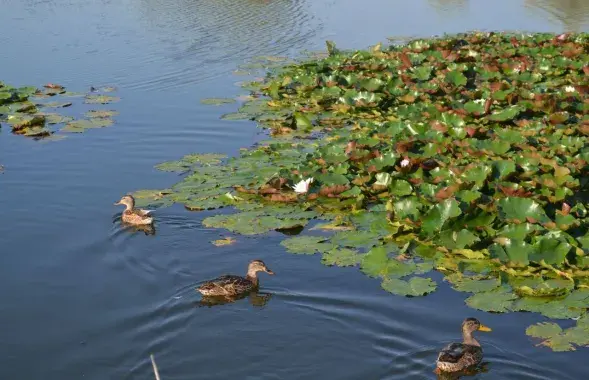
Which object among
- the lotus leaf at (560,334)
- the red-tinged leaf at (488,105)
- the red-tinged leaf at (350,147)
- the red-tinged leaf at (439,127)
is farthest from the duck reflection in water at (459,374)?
the red-tinged leaf at (488,105)

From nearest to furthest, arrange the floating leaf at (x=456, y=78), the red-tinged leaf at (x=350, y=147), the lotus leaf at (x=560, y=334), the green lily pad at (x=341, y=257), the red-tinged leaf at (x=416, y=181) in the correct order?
1. the lotus leaf at (x=560, y=334)
2. the green lily pad at (x=341, y=257)
3. the red-tinged leaf at (x=416, y=181)
4. the red-tinged leaf at (x=350, y=147)
5. the floating leaf at (x=456, y=78)

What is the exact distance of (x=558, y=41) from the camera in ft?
63.6

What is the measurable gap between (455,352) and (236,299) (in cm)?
252

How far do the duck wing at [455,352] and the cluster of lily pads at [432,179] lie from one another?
82 cm

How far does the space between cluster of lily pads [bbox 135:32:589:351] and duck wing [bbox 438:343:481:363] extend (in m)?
0.82

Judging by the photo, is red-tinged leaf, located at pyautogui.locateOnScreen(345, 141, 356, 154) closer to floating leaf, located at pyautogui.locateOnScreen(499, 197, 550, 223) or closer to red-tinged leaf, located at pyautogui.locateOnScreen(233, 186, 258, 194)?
red-tinged leaf, located at pyautogui.locateOnScreen(233, 186, 258, 194)

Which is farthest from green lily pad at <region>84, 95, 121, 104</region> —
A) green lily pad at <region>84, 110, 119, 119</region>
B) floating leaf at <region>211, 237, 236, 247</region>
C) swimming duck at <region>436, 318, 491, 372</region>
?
swimming duck at <region>436, 318, 491, 372</region>

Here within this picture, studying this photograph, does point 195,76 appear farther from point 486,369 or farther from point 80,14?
point 486,369

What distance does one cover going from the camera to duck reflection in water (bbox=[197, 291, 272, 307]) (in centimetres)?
856

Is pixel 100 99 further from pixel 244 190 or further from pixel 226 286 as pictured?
pixel 226 286

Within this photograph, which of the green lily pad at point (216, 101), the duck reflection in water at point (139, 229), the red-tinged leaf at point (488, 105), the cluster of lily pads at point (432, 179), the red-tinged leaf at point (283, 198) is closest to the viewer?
the cluster of lily pads at point (432, 179)

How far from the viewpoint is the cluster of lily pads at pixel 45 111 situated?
15.3 metres

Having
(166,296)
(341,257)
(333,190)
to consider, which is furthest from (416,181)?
(166,296)

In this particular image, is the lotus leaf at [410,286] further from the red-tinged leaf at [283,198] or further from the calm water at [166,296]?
the red-tinged leaf at [283,198]
